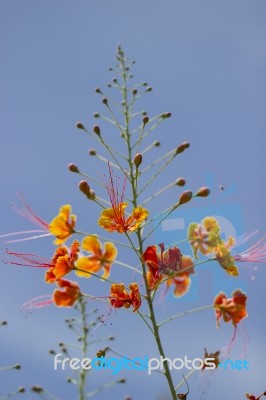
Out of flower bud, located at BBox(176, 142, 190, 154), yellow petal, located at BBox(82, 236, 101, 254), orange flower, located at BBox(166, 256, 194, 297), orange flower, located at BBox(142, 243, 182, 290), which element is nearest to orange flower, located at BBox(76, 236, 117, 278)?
yellow petal, located at BBox(82, 236, 101, 254)

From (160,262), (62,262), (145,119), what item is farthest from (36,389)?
(145,119)

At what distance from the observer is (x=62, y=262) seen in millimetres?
3145

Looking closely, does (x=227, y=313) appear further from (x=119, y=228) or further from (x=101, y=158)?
(x=101, y=158)

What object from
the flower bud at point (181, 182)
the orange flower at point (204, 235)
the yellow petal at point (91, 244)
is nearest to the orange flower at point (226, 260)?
the orange flower at point (204, 235)

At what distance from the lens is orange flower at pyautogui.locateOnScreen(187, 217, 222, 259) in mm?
3324

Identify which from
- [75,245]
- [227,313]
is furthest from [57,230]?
[227,313]

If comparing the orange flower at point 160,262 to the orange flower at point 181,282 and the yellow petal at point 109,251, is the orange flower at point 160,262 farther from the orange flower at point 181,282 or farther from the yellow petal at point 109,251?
the yellow petal at point 109,251

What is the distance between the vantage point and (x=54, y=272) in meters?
3.12

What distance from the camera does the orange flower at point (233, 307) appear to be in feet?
9.87

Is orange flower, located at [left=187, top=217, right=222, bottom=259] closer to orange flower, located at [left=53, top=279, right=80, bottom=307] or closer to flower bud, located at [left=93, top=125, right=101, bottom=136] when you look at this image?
orange flower, located at [left=53, top=279, right=80, bottom=307]

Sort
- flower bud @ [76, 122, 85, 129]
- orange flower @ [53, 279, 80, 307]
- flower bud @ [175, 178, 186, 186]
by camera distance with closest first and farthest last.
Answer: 1. orange flower @ [53, 279, 80, 307]
2. flower bud @ [175, 178, 186, 186]
3. flower bud @ [76, 122, 85, 129]

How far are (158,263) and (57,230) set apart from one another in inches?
29.4

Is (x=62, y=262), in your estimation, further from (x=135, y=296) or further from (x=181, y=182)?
(x=181, y=182)

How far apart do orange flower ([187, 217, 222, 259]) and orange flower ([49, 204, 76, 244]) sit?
2.76 ft
